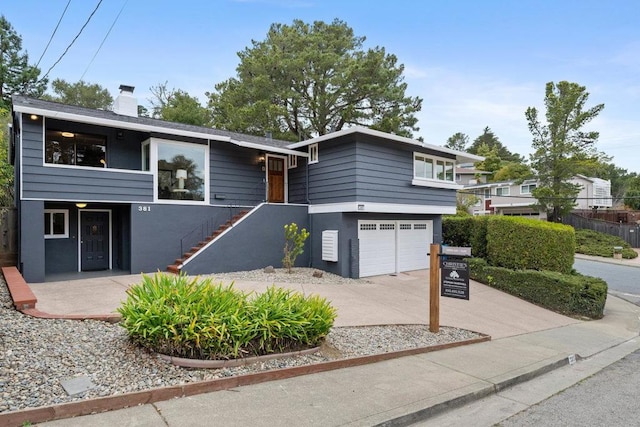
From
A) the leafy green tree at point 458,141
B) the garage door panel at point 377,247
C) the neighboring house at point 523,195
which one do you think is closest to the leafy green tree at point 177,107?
the garage door panel at point 377,247

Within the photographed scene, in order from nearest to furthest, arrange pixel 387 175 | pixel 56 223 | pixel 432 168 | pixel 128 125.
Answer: pixel 128 125 → pixel 56 223 → pixel 387 175 → pixel 432 168

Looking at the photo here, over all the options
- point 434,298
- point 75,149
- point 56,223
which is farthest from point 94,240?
point 434,298

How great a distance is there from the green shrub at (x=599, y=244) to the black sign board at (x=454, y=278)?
23089 millimetres

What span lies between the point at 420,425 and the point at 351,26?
95.7 ft

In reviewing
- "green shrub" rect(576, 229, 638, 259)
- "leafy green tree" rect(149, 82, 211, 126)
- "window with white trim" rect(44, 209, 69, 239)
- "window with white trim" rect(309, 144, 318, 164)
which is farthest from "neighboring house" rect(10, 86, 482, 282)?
"green shrub" rect(576, 229, 638, 259)

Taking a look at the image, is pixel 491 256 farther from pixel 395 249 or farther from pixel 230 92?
pixel 230 92

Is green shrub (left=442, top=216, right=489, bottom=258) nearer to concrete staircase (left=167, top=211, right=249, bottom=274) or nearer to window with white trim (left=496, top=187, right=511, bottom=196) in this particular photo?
concrete staircase (left=167, top=211, right=249, bottom=274)

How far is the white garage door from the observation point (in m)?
12.3

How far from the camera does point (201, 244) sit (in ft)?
36.4

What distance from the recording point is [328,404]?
12.0 ft

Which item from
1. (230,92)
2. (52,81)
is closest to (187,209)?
(230,92)

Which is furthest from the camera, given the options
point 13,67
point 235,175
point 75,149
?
point 13,67

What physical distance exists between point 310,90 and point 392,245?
16425mm

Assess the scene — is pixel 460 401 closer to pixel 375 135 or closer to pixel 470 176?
pixel 375 135
